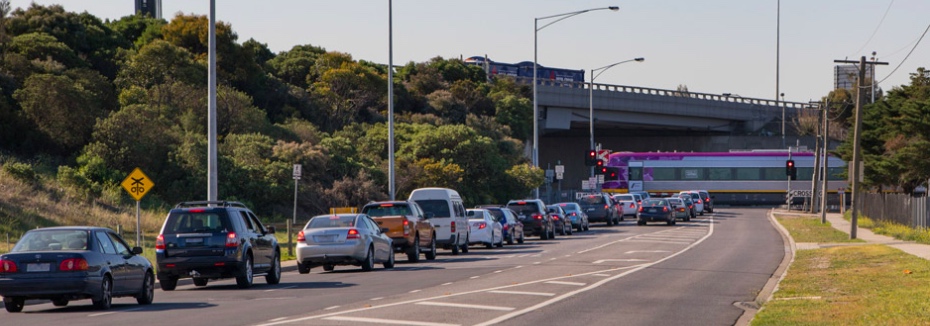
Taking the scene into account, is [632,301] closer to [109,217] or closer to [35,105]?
[109,217]

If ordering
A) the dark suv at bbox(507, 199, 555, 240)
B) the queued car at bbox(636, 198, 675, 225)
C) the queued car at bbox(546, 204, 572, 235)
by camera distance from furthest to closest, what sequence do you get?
the queued car at bbox(636, 198, 675, 225)
the queued car at bbox(546, 204, 572, 235)
the dark suv at bbox(507, 199, 555, 240)

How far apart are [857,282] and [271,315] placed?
1106cm

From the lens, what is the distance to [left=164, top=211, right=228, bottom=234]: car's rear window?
2375cm

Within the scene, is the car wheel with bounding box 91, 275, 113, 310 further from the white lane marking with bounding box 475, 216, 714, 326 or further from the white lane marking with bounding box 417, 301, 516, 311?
the white lane marking with bounding box 475, 216, 714, 326

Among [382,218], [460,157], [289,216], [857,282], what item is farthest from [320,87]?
[857,282]

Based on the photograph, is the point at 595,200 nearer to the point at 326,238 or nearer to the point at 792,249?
the point at 792,249

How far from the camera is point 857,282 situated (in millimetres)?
22922

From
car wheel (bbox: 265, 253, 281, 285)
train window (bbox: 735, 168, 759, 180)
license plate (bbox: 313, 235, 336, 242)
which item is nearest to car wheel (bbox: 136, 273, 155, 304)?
car wheel (bbox: 265, 253, 281, 285)

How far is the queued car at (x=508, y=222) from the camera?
4425cm

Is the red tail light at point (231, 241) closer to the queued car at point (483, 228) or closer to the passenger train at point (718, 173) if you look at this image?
the queued car at point (483, 228)

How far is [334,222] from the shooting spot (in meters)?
29.1

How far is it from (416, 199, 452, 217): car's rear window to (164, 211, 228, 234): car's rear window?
565 inches

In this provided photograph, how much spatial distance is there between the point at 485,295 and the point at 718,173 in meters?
72.2

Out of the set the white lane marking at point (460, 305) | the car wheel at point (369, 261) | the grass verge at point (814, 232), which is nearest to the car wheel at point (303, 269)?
the car wheel at point (369, 261)
